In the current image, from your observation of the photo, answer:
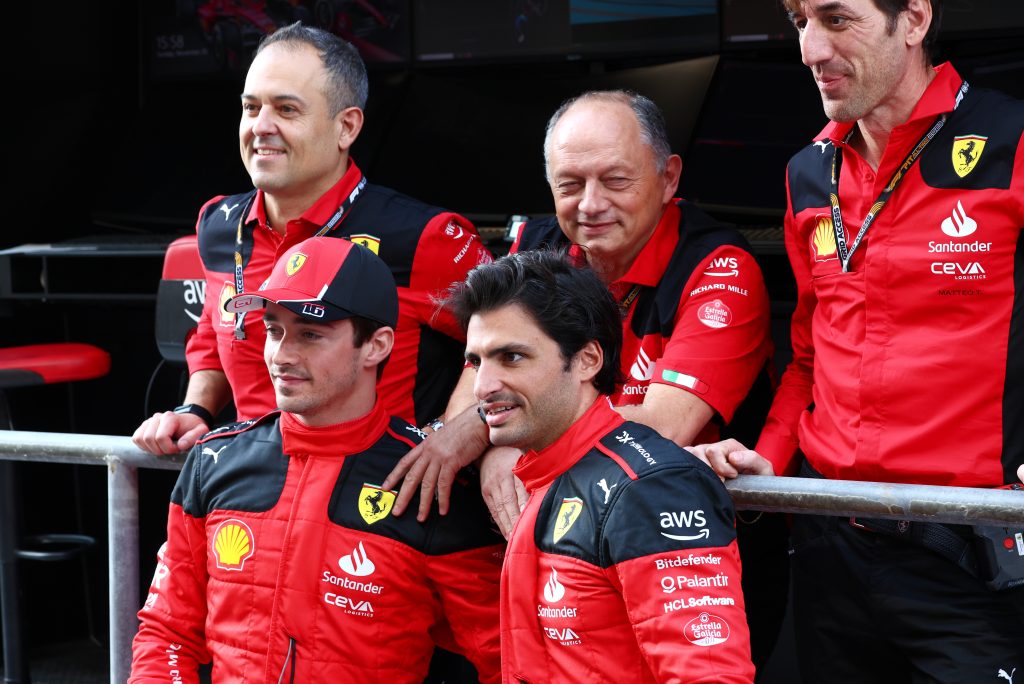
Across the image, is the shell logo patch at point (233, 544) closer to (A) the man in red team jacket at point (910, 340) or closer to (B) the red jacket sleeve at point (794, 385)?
(A) the man in red team jacket at point (910, 340)

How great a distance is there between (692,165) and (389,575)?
7.03 feet

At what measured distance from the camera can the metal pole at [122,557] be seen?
2309mm

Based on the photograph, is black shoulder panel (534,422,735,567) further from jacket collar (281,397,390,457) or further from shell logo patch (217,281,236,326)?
shell logo patch (217,281,236,326)

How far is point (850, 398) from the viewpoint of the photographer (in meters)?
2.15

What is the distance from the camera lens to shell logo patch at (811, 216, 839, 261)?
2242mm

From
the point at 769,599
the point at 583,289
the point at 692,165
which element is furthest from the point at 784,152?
the point at 583,289

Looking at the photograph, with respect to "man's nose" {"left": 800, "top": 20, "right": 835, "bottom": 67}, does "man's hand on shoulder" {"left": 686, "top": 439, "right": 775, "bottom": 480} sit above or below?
below

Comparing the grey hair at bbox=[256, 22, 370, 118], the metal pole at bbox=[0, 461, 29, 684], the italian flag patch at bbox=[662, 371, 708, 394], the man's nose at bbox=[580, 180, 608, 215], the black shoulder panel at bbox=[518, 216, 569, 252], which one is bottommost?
the metal pole at bbox=[0, 461, 29, 684]

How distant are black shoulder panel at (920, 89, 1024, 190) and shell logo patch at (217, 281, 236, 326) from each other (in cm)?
135

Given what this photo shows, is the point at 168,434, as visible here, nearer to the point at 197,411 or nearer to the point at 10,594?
the point at 197,411

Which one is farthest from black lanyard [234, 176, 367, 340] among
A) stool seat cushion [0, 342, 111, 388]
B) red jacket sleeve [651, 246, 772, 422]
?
stool seat cushion [0, 342, 111, 388]

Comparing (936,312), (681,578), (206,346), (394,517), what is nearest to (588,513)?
(681,578)

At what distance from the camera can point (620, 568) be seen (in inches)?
70.9

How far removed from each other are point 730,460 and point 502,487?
388mm
